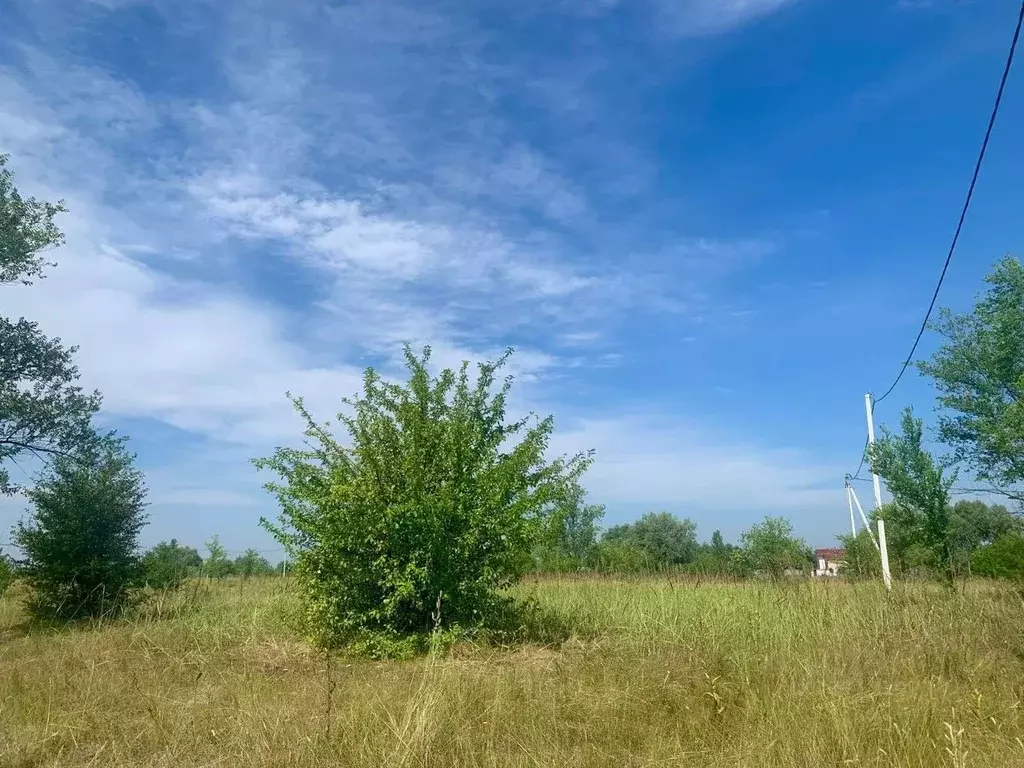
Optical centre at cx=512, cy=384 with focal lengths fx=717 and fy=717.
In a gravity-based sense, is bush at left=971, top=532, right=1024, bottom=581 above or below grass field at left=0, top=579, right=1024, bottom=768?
above

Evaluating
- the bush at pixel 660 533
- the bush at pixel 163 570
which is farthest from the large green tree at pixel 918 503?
the bush at pixel 660 533

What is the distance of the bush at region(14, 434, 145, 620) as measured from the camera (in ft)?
53.1

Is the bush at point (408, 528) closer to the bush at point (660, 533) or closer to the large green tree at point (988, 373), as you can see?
the large green tree at point (988, 373)

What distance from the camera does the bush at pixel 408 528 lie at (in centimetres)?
1022

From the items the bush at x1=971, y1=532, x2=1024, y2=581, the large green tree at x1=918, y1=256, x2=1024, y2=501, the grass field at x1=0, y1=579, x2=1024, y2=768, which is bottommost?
the grass field at x1=0, y1=579, x2=1024, y2=768

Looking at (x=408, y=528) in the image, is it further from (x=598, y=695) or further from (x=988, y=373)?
(x=988, y=373)

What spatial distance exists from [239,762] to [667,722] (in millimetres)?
3228

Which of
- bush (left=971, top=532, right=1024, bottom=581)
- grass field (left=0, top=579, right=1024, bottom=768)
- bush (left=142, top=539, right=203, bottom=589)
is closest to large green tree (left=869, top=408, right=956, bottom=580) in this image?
bush (left=971, top=532, right=1024, bottom=581)

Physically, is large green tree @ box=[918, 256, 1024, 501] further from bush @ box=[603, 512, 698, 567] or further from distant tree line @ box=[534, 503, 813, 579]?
bush @ box=[603, 512, 698, 567]

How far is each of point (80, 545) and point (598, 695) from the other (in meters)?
14.6

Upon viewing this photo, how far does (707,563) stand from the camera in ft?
49.6

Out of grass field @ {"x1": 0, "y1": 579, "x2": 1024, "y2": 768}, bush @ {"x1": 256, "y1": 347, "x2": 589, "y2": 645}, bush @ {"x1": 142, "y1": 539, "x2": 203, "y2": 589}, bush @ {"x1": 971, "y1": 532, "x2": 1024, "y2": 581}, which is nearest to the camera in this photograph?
grass field @ {"x1": 0, "y1": 579, "x2": 1024, "y2": 768}

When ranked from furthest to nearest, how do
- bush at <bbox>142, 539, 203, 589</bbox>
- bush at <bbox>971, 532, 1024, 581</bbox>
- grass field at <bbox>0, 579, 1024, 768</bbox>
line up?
1. bush at <bbox>142, 539, 203, 589</bbox>
2. bush at <bbox>971, 532, 1024, 581</bbox>
3. grass field at <bbox>0, 579, 1024, 768</bbox>

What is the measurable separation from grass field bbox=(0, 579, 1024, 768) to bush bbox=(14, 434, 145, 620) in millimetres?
5528
